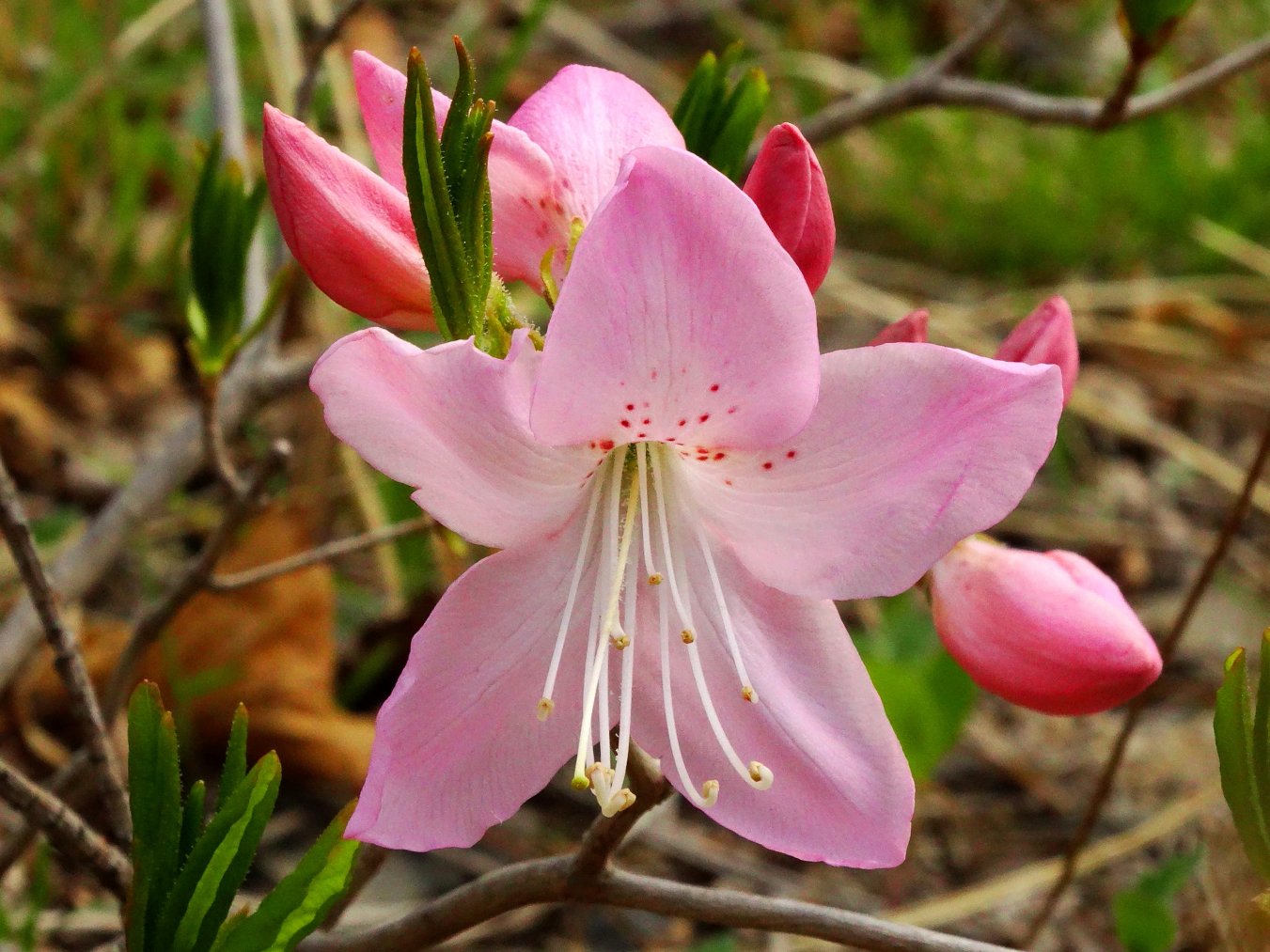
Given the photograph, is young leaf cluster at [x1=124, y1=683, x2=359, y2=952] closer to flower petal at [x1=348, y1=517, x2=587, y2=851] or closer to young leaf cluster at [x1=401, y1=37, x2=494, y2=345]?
flower petal at [x1=348, y1=517, x2=587, y2=851]

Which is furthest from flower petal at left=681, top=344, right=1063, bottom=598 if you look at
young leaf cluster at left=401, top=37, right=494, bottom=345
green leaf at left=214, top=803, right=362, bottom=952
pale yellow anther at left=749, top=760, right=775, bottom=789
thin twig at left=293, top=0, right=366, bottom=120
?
thin twig at left=293, top=0, right=366, bottom=120

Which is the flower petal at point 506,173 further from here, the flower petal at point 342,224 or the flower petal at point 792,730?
the flower petal at point 792,730

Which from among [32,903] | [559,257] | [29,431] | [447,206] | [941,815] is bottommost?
[941,815]

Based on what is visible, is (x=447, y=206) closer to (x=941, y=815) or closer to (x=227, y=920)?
(x=227, y=920)

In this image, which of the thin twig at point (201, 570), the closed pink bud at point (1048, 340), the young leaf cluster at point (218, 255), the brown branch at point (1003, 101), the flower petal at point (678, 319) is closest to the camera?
the flower petal at point (678, 319)

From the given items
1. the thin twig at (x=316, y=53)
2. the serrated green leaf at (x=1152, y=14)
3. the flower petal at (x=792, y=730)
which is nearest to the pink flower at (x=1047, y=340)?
the flower petal at (x=792, y=730)

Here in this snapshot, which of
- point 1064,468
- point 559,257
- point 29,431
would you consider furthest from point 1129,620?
point 29,431
